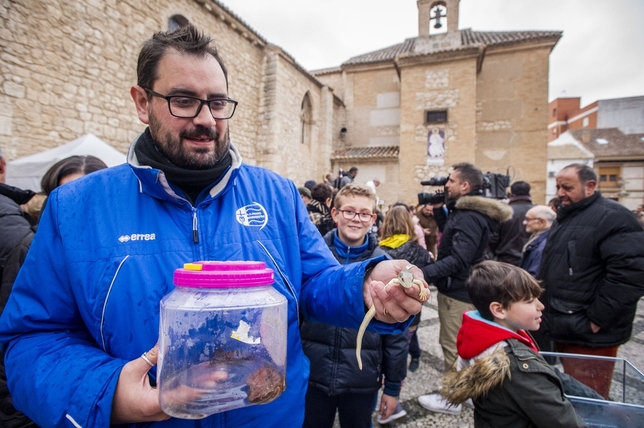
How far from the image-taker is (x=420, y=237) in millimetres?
5086

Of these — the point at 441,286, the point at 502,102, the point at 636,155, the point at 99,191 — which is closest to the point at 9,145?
the point at 99,191

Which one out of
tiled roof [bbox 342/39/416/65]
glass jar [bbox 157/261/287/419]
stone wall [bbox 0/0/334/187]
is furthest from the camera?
tiled roof [bbox 342/39/416/65]

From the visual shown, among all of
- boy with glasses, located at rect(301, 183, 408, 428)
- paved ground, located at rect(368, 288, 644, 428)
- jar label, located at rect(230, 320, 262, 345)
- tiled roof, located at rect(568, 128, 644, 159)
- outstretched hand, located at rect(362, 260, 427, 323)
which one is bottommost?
paved ground, located at rect(368, 288, 644, 428)

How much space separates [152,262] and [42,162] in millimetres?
5512

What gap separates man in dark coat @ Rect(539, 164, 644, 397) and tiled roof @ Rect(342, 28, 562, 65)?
1374 centimetres

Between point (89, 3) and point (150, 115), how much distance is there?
783cm

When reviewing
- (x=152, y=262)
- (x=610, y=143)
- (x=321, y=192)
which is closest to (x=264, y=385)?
(x=152, y=262)

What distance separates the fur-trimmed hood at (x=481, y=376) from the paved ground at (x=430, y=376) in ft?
4.58

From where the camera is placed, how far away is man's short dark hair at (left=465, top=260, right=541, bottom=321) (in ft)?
6.35

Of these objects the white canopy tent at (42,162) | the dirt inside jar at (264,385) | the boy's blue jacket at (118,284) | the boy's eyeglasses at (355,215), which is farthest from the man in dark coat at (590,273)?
the white canopy tent at (42,162)

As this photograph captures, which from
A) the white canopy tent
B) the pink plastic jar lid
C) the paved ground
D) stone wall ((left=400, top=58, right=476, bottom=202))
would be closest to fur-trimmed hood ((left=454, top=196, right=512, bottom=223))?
the paved ground

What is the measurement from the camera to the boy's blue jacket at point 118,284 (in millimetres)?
885

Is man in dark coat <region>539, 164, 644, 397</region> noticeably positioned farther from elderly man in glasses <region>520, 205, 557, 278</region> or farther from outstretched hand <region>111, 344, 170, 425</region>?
outstretched hand <region>111, 344, 170, 425</region>

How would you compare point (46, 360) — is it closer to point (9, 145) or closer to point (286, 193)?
point (286, 193)
